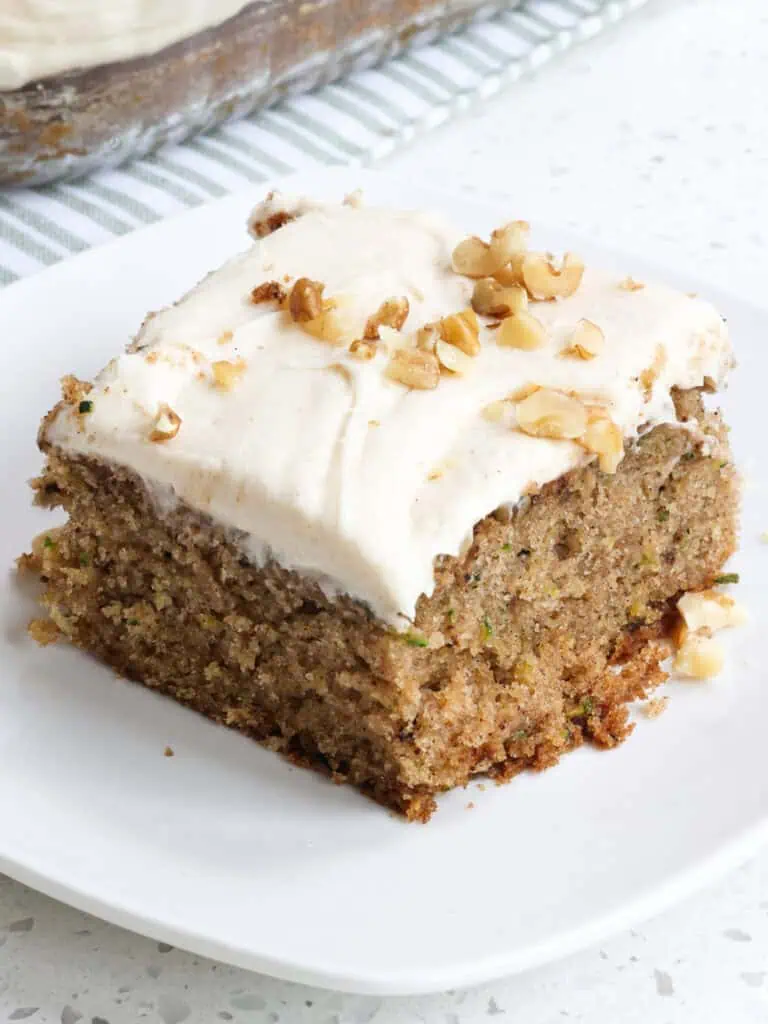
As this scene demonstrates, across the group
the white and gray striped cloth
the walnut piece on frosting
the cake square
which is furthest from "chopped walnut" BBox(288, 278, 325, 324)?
the white and gray striped cloth

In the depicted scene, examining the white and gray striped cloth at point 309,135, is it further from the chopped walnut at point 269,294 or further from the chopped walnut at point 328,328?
the chopped walnut at point 328,328

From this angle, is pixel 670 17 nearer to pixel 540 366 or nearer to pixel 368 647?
pixel 540 366

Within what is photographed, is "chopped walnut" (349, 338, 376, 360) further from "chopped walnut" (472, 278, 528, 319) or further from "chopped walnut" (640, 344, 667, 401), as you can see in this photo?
"chopped walnut" (640, 344, 667, 401)

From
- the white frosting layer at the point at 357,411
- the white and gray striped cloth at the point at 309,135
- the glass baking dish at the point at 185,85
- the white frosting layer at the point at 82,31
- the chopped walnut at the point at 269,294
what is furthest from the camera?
the white and gray striped cloth at the point at 309,135

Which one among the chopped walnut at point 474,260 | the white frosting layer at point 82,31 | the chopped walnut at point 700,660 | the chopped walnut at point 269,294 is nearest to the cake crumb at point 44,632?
the chopped walnut at point 269,294

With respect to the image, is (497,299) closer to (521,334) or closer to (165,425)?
(521,334)

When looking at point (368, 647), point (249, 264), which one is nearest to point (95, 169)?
point (249, 264)
